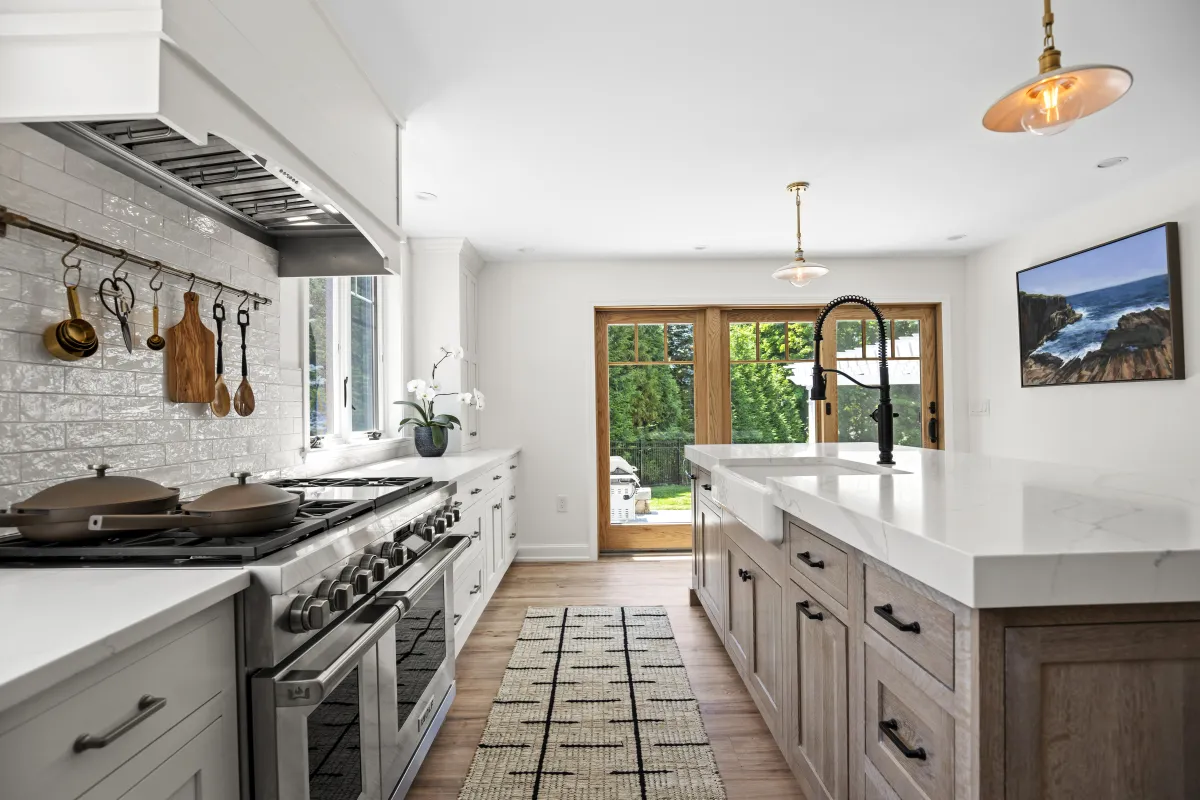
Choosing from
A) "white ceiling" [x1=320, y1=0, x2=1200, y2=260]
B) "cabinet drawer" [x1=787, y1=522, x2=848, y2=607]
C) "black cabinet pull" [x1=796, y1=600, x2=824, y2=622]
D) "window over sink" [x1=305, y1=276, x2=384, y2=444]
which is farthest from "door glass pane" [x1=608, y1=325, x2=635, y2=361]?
"black cabinet pull" [x1=796, y1=600, x2=824, y2=622]

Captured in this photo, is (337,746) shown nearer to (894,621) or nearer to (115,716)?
(115,716)

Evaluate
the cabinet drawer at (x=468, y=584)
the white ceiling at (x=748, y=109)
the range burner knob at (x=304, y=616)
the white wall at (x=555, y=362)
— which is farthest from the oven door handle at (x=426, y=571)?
the white wall at (x=555, y=362)

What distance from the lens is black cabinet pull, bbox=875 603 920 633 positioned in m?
1.06

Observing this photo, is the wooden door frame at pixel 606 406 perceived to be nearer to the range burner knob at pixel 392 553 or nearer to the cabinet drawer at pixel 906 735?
the range burner knob at pixel 392 553

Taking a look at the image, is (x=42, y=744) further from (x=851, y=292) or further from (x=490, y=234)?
(x=851, y=292)

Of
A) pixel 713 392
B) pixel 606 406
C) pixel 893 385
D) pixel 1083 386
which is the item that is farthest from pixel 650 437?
pixel 1083 386

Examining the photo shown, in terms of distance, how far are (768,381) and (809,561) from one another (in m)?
3.59

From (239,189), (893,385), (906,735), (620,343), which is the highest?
(239,189)

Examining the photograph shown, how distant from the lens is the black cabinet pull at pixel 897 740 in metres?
1.05

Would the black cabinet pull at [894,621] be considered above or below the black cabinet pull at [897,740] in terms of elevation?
above

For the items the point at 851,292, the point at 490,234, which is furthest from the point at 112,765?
the point at 851,292

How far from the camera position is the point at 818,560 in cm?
151

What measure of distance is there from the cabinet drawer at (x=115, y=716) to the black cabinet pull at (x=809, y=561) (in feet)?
4.10

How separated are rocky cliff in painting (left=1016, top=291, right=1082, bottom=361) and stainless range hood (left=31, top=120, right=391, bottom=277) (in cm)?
404
